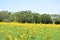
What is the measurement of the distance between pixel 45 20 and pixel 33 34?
2873cm

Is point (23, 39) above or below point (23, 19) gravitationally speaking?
above

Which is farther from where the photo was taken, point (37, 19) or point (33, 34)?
point (37, 19)

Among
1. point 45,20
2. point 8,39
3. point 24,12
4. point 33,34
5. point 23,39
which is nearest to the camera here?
point 8,39

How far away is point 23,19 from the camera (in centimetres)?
3250

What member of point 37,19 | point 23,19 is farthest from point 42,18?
point 23,19

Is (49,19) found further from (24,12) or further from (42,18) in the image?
(24,12)

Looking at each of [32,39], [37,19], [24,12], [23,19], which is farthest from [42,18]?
[32,39]

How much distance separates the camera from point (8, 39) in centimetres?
214

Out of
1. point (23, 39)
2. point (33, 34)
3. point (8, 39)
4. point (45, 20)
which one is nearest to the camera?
point (8, 39)

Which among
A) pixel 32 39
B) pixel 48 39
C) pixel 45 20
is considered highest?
pixel 48 39

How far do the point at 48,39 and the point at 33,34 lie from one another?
1.19 meters

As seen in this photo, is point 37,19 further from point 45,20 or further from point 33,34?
point 33,34

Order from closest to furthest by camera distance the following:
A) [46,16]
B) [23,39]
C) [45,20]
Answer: [23,39], [45,20], [46,16]

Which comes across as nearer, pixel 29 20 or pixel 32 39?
pixel 32 39
